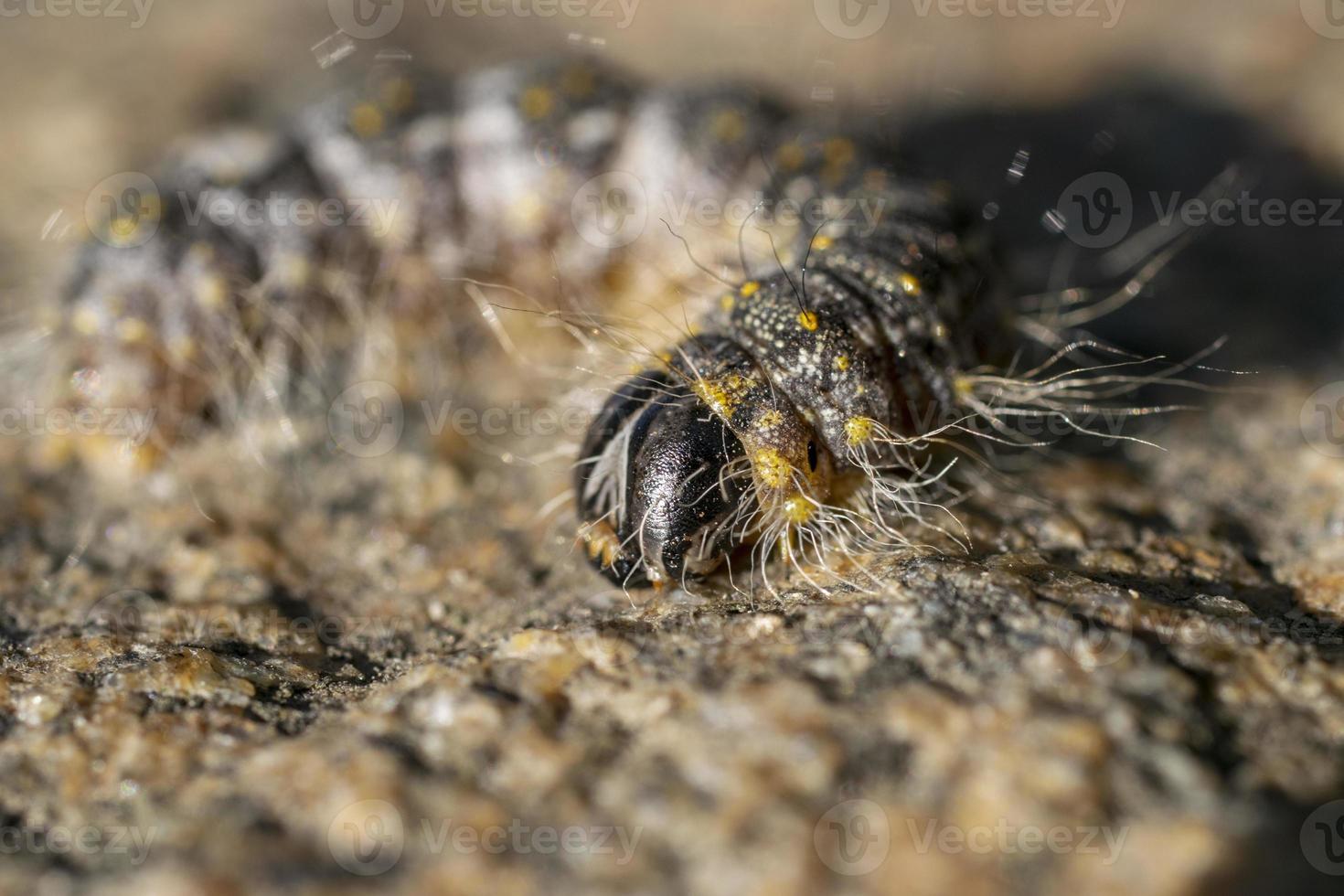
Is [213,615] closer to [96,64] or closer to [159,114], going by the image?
[159,114]

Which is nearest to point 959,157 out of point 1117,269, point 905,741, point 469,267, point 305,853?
point 1117,269

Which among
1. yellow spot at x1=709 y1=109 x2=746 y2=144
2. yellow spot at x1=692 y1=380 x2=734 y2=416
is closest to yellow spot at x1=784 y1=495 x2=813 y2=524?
yellow spot at x1=692 y1=380 x2=734 y2=416

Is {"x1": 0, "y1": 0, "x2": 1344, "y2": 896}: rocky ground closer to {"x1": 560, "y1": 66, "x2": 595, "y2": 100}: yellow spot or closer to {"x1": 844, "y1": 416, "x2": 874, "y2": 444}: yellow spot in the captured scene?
{"x1": 844, "y1": 416, "x2": 874, "y2": 444}: yellow spot

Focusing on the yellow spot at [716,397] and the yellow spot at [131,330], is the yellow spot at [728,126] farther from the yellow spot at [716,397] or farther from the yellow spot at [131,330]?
the yellow spot at [131,330]

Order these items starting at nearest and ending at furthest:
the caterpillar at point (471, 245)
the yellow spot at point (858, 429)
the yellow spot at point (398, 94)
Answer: the yellow spot at point (858, 429)
the caterpillar at point (471, 245)
the yellow spot at point (398, 94)

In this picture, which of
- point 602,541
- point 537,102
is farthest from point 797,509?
point 537,102

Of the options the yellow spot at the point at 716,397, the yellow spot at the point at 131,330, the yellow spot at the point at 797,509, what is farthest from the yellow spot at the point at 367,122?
the yellow spot at the point at 797,509
